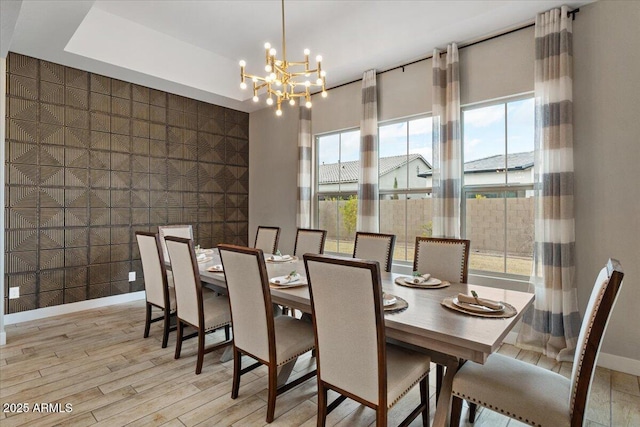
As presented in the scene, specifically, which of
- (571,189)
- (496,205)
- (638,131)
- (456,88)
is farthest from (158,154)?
(638,131)

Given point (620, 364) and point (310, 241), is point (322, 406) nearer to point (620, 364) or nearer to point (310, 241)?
point (310, 241)

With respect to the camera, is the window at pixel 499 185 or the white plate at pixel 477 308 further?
the window at pixel 499 185

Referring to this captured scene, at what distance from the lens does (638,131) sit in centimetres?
258

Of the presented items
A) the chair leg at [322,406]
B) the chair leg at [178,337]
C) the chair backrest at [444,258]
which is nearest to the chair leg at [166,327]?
the chair leg at [178,337]

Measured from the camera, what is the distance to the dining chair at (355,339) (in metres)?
1.47

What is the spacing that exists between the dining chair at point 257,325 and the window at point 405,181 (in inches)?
86.2

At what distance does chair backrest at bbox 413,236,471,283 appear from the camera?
2545 millimetres

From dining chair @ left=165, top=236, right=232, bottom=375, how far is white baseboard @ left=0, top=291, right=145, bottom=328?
1.95 metres

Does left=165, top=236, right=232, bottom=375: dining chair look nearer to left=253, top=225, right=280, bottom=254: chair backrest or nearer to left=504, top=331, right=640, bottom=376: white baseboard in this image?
left=253, top=225, right=280, bottom=254: chair backrest

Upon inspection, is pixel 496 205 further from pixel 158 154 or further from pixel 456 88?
pixel 158 154

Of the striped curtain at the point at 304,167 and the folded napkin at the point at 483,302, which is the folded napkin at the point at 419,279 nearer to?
the folded napkin at the point at 483,302

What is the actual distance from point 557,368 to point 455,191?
176 cm

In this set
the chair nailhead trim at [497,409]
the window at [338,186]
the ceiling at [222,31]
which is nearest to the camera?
the chair nailhead trim at [497,409]

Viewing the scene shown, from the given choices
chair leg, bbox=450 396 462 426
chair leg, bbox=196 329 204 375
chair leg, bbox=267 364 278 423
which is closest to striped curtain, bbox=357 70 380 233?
chair leg, bbox=196 329 204 375
